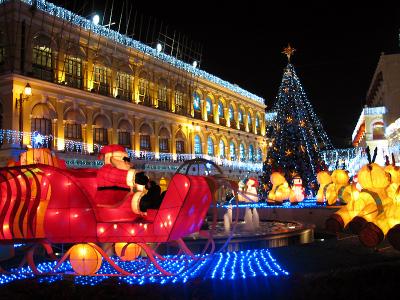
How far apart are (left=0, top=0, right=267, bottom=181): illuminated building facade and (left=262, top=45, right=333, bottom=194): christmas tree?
9704mm

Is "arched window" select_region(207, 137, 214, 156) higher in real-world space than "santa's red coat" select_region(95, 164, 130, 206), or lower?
higher

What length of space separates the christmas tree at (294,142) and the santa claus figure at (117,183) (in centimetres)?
2202

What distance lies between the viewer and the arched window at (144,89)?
37.7m

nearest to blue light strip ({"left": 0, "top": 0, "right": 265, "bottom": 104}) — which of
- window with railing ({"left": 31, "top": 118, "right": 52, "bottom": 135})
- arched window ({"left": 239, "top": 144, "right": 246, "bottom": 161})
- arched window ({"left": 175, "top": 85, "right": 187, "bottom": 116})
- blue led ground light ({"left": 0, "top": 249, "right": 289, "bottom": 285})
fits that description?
arched window ({"left": 175, "top": 85, "right": 187, "bottom": 116})

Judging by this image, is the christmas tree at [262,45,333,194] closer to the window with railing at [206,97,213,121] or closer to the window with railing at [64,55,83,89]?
the window with railing at [64,55,83,89]

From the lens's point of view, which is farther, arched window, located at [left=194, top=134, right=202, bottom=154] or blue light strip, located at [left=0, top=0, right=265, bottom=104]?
arched window, located at [left=194, top=134, right=202, bottom=154]

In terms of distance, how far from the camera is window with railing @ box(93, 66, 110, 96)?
3281 cm

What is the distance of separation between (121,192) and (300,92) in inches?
967

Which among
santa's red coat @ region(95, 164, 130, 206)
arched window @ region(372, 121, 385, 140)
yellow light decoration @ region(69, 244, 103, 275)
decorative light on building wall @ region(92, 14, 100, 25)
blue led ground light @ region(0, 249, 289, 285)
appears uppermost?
decorative light on building wall @ region(92, 14, 100, 25)

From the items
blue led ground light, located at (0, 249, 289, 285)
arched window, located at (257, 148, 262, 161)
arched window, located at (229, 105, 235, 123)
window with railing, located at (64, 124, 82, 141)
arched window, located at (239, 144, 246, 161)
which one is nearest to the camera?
blue led ground light, located at (0, 249, 289, 285)

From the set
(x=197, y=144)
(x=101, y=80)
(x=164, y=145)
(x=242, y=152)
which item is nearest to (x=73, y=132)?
(x=101, y=80)

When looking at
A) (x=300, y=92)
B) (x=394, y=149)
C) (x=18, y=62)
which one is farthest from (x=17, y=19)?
(x=394, y=149)

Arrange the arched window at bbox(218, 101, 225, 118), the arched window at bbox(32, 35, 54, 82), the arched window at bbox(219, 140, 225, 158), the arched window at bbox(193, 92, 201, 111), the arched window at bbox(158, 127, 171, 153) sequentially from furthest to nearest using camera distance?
the arched window at bbox(218, 101, 225, 118) → the arched window at bbox(219, 140, 225, 158) → the arched window at bbox(193, 92, 201, 111) → the arched window at bbox(158, 127, 171, 153) → the arched window at bbox(32, 35, 54, 82)

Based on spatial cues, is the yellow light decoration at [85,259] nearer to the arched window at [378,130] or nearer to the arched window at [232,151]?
the arched window at [378,130]
